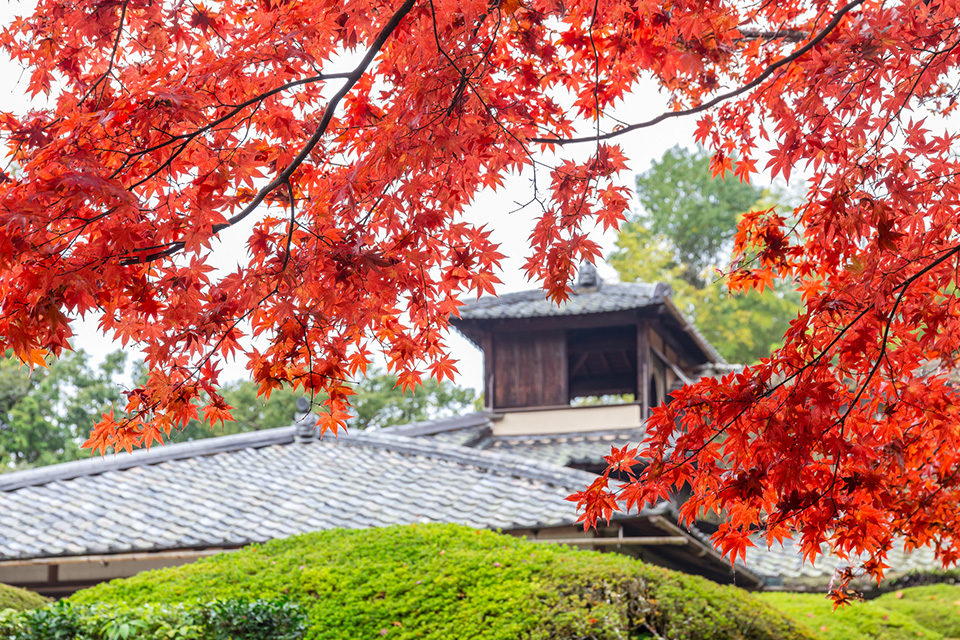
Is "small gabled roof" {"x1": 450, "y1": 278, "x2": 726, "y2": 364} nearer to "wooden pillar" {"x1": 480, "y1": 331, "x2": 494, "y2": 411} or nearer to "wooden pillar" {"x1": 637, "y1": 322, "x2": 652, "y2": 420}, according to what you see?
"wooden pillar" {"x1": 480, "y1": 331, "x2": 494, "y2": 411}

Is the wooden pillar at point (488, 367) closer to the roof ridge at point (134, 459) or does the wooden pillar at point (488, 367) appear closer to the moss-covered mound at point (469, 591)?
the roof ridge at point (134, 459)

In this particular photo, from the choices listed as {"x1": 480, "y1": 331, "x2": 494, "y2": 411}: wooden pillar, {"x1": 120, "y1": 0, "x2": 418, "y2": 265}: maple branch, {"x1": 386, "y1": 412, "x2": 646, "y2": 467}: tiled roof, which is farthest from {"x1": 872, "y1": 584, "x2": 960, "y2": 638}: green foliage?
{"x1": 120, "y1": 0, "x2": 418, "y2": 265}: maple branch

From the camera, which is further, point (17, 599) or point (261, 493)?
point (261, 493)

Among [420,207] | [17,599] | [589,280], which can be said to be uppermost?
[589,280]

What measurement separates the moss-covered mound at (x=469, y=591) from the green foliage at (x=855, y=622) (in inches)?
111

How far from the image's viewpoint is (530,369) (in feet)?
48.8

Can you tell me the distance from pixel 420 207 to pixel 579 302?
37.7ft

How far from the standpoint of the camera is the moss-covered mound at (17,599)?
6.62 m

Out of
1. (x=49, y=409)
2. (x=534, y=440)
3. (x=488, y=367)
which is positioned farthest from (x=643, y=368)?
(x=49, y=409)

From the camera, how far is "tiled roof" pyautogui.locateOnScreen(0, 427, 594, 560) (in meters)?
8.42

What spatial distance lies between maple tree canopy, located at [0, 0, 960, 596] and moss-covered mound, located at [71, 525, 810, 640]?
7.30ft

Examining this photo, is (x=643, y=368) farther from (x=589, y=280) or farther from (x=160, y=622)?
(x=160, y=622)

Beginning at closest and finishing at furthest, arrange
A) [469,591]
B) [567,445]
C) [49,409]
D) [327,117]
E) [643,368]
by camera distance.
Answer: [327,117] → [469,591] → [567,445] → [643,368] → [49,409]

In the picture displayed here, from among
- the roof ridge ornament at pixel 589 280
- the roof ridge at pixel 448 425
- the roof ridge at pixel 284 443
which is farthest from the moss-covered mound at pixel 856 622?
the roof ridge ornament at pixel 589 280
